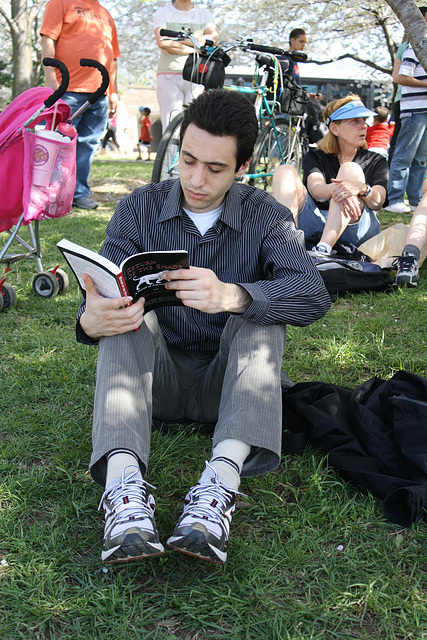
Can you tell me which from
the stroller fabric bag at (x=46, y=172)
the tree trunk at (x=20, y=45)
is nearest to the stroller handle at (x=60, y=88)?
the stroller fabric bag at (x=46, y=172)

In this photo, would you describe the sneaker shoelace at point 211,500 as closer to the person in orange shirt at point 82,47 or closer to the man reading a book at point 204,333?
the man reading a book at point 204,333

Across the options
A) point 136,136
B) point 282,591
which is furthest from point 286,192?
A: point 136,136

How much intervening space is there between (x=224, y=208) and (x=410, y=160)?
5.17 metres

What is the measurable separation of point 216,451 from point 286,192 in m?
2.98

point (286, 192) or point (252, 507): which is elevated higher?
point (286, 192)

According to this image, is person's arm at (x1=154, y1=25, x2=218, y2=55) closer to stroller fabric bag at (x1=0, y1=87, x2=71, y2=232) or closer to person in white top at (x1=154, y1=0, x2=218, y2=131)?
person in white top at (x1=154, y1=0, x2=218, y2=131)

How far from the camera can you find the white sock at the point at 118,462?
6.16ft

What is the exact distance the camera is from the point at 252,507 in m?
2.19

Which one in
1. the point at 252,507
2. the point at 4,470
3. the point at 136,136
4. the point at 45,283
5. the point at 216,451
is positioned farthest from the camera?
the point at 136,136

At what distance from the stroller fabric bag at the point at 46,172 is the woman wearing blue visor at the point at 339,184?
158 centimetres

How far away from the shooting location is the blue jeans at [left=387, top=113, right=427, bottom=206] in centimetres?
677

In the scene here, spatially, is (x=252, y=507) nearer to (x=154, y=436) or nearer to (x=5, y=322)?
(x=154, y=436)

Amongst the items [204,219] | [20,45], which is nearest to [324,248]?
[204,219]

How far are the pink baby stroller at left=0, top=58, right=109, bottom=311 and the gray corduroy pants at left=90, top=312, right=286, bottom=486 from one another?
197 centimetres
